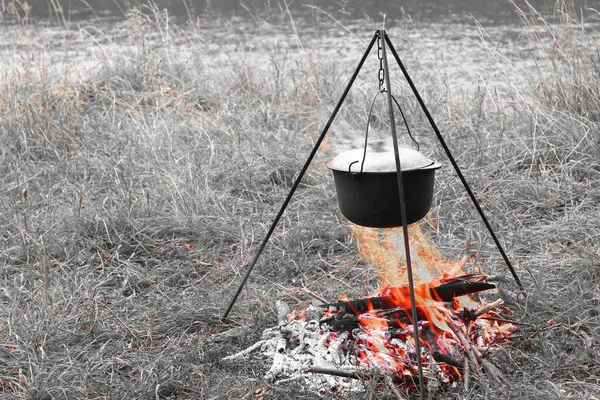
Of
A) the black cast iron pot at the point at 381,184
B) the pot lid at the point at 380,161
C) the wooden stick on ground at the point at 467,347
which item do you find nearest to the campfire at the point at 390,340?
the wooden stick on ground at the point at 467,347

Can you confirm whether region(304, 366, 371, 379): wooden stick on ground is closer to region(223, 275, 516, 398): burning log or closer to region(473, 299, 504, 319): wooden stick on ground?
region(223, 275, 516, 398): burning log

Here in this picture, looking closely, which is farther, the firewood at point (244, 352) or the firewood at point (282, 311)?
the firewood at point (282, 311)

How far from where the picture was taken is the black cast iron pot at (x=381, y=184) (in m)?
2.08

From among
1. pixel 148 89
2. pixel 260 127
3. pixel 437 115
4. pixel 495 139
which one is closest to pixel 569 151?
pixel 495 139

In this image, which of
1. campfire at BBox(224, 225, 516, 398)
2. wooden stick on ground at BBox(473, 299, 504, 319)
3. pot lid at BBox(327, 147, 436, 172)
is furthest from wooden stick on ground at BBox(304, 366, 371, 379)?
pot lid at BBox(327, 147, 436, 172)

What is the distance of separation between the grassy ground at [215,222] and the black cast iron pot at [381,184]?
0.60m

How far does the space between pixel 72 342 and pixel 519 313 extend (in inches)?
70.9

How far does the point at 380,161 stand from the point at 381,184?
76 millimetres

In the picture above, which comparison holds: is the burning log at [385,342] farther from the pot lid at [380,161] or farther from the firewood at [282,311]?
the pot lid at [380,161]

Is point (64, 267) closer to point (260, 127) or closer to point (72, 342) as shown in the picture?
point (72, 342)

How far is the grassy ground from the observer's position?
7.64ft

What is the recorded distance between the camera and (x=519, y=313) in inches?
99.9

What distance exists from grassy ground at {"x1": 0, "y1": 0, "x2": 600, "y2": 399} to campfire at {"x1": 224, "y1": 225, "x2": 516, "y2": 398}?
2.8 inches

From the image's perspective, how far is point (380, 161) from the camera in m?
2.08
